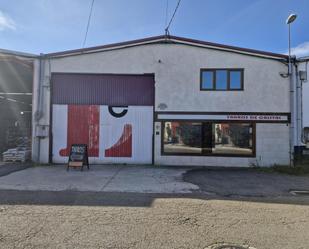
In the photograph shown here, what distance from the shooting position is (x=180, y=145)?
14.2 metres

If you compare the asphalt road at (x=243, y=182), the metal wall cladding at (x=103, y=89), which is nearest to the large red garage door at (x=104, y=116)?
the metal wall cladding at (x=103, y=89)

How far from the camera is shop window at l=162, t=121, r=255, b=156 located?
14.1m

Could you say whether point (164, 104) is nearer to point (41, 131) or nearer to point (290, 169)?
point (41, 131)

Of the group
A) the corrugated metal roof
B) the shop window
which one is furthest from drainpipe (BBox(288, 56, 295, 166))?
the shop window

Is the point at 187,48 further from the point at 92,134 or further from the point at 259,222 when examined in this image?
the point at 259,222

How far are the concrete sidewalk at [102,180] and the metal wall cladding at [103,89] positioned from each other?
341cm

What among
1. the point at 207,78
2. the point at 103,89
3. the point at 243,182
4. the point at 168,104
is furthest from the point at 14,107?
the point at 243,182

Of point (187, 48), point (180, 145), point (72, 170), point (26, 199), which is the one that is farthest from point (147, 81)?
point (26, 199)

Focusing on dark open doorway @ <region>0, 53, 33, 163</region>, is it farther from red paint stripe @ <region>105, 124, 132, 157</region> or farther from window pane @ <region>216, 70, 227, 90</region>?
window pane @ <region>216, 70, 227, 90</region>

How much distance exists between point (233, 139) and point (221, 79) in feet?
9.80

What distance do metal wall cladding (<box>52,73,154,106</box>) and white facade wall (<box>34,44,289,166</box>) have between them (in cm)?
32

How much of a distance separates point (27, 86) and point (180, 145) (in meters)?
11.3

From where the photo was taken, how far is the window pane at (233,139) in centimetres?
1407

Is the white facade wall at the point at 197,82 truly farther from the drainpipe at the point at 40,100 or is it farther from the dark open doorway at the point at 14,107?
the dark open doorway at the point at 14,107
